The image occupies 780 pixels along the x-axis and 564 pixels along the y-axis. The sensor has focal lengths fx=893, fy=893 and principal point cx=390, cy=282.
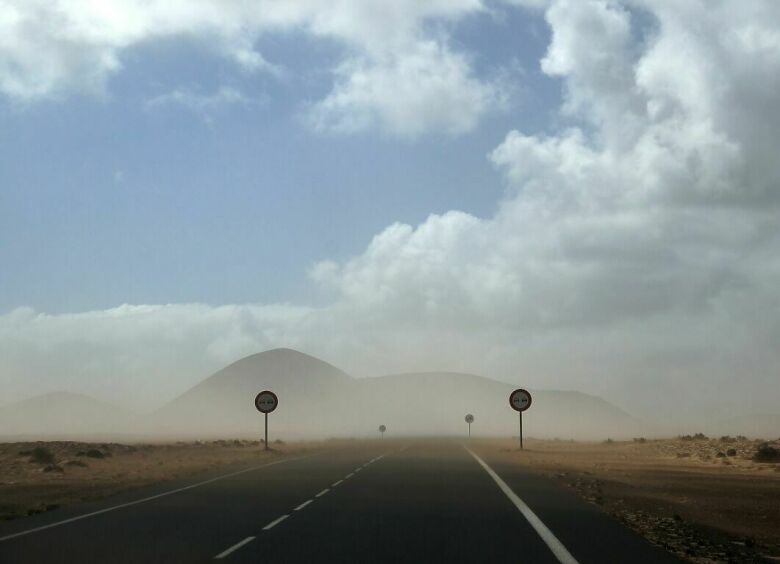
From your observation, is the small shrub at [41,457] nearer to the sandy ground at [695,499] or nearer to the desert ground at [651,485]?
the desert ground at [651,485]

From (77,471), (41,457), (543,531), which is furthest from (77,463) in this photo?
(543,531)

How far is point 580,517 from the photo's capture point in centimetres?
1598

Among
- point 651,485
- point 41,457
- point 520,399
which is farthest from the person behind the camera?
point 520,399

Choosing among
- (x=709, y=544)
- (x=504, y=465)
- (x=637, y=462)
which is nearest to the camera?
(x=709, y=544)

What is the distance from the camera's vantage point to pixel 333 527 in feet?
46.6

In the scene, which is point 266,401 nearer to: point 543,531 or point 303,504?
point 303,504

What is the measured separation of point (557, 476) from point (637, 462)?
12322 mm

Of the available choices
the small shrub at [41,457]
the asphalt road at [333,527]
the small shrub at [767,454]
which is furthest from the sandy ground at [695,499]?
the small shrub at [41,457]

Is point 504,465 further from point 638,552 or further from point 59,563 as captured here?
point 59,563

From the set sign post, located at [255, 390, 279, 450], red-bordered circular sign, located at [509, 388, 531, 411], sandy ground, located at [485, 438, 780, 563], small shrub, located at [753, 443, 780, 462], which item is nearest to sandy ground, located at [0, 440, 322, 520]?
sign post, located at [255, 390, 279, 450]

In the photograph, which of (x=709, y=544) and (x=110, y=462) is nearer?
(x=709, y=544)

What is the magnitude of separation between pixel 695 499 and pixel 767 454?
19.7 m

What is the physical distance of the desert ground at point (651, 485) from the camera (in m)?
14.2

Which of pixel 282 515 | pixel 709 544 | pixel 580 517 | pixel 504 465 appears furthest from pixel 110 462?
pixel 709 544
